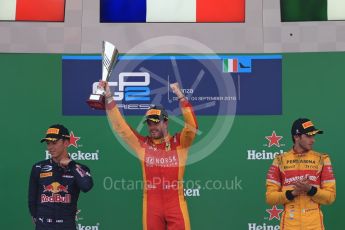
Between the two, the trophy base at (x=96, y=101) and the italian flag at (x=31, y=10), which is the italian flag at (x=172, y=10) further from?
the trophy base at (x=96, y=101)

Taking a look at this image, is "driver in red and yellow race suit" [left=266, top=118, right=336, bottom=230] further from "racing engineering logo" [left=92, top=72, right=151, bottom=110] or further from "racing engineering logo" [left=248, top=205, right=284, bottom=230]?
"racing engineering logo" [left=92, top=72, right=151, bottom=110]

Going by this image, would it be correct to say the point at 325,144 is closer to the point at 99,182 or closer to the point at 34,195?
the point at 99,182

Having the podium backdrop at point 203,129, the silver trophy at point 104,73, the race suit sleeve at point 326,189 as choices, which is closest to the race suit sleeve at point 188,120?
the silver trophy at point 104,73

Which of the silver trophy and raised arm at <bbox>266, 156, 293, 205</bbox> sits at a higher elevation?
the silver trophy

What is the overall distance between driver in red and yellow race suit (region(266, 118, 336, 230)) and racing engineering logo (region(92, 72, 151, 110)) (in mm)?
1489

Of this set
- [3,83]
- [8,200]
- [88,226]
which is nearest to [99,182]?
[88,226]

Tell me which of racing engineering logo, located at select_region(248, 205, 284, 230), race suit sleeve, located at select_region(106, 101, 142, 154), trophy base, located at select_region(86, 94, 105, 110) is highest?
trophy base, located at select_region(86, 94, 105, 110)

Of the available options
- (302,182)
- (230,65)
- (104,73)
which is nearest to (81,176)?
(104,73)

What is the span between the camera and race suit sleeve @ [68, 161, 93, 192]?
15.5 ft

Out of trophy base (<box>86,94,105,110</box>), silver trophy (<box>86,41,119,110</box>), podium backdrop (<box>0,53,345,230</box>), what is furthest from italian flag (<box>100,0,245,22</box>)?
trophy base (<box>86,94,105,110</box>)

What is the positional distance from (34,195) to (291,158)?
200cm

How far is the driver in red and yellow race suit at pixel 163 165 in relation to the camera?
502 centimetres

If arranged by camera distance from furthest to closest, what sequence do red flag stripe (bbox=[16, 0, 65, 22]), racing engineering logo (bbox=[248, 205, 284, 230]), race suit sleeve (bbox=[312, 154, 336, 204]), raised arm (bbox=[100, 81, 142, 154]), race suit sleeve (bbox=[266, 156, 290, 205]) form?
red flag stripe (bbox=[16, 0, 65, 22]), racing engineering logo (bbox=[248, 205, 284, 230]), raised arm (bbox=[100, 81, 142, 154]), race suit sleeve (bbox=[266, 156, 290, 205]), race suit sleeve (bbox=[312, 154, 336, 204])

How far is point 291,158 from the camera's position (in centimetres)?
489
